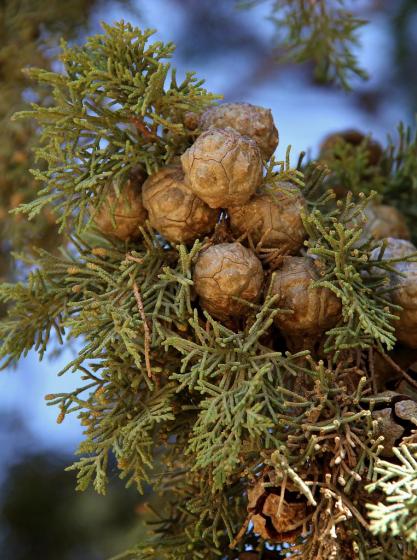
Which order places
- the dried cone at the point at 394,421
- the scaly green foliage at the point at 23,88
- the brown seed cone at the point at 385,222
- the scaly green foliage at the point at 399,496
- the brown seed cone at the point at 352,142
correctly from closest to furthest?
the scaly green foliage at the point at 399,496, the dried cone at the point at 394,421, the brown seed cone at the point at 385,222, the brown seed cone at the point at 352,142, the scaly green foliage at the point at 23,88

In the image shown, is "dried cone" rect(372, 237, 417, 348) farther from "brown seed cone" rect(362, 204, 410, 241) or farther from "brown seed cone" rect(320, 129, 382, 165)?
"brown seed cone" rect(320, 129, 382, 165)

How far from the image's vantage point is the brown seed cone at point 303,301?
3.02 ft

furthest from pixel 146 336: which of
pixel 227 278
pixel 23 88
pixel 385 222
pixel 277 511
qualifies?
pixel 23 88

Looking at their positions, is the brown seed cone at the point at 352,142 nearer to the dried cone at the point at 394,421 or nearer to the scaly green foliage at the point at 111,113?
the scaly green foliage at the point at 111,113

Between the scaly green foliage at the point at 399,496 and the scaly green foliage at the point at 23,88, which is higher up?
the scaly green foliage at the point at 23,88

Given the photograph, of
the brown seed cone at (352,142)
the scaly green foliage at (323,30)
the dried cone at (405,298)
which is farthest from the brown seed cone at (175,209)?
the scaly green foliage at (323,30)

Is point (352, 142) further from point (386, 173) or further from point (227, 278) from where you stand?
point (227, 278)

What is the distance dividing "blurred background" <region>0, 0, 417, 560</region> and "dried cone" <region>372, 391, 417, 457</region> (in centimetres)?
62

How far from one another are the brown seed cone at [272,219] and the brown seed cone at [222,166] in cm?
3

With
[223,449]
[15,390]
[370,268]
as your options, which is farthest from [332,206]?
[15,390]

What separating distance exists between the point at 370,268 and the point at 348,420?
0.64 feet

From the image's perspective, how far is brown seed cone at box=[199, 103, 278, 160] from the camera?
3.22ft

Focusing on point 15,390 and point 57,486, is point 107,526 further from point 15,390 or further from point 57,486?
point 15,390

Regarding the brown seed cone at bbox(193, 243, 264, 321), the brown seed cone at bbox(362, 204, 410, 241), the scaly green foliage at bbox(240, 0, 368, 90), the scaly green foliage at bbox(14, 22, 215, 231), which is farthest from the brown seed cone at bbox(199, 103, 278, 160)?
the scaly green foliage at bbox(240, 0, 368, 90)
